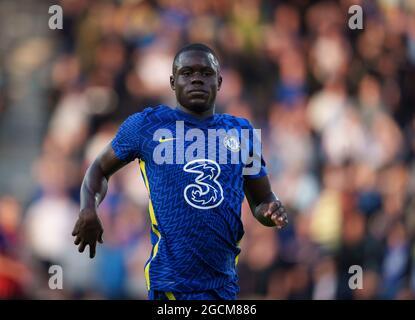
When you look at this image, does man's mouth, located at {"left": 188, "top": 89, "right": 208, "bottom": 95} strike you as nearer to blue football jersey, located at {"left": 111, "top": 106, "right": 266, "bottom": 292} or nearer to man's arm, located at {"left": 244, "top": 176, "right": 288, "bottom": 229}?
blue football jersey, located at {"left": 111, "top": 106, "right": 266, "bottom": 292}

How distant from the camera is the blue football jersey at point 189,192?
4.43m

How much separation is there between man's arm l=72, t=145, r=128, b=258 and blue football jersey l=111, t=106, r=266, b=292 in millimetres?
94

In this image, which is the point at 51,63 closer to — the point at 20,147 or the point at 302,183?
the point at 20,147

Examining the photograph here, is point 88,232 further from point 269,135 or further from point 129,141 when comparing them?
point 269,135

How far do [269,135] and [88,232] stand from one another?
5.24m

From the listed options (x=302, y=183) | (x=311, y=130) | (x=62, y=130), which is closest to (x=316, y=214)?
(x=302, y=183)

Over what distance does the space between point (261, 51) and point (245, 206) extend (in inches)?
77.0

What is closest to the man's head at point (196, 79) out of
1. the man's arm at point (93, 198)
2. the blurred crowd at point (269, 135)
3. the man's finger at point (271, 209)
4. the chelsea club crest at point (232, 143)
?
the chelsea club crest at point (232, 143)

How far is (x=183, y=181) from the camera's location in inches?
177

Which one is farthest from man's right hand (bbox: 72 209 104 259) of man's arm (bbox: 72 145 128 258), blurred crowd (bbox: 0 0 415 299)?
blurred crowd (bbox: 0 0 415 299)

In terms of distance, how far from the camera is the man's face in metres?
4.58

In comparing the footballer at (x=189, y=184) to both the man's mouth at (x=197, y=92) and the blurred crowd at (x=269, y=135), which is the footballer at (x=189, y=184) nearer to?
the man's mouth at (x=197, y=92)

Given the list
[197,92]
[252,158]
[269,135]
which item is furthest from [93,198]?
[269,135]
